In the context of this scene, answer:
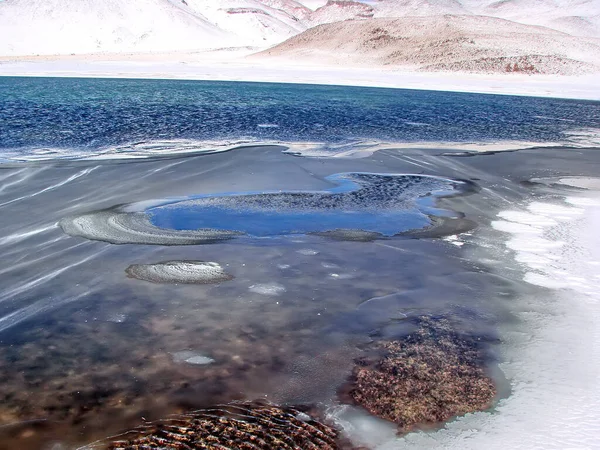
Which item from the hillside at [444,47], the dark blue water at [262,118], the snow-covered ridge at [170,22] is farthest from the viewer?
the snow-covered ridge at [170,22]

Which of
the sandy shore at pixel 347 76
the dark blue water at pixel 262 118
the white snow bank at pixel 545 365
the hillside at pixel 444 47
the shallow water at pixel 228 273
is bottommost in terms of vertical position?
the white snow bank at pixel 545 365

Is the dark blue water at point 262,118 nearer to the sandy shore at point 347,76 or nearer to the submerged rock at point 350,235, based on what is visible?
the submerged rock at point 350,235

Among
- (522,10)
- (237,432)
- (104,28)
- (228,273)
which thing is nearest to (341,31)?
(104,28)

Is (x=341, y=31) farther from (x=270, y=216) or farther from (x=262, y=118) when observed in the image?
(x=270, y=216)

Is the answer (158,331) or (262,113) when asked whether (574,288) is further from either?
(262,113)

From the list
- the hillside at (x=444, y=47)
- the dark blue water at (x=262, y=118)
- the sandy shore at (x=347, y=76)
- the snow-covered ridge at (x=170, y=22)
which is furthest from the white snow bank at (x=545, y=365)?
the snow-covered ridge at (x=170, y=22)
